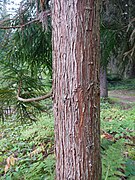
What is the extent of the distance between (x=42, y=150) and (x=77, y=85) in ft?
7.95

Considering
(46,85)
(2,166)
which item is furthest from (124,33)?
(2,166)

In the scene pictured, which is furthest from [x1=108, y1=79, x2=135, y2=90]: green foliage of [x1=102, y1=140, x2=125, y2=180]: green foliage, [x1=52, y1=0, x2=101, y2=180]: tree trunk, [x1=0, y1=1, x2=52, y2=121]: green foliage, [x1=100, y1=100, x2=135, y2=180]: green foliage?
[x1=52, y1=0, x2=101, y2=180]: tree trunk

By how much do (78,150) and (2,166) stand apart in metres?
2.25

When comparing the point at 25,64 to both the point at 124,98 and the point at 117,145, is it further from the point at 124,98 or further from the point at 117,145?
the point at 124,98

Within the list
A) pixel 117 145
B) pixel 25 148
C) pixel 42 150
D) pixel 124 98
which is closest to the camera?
pixel 117 145

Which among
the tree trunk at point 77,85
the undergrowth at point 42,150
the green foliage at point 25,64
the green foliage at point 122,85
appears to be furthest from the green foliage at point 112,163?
the green foliage at point 122,85

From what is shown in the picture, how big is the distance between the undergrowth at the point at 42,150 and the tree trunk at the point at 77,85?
0.51m

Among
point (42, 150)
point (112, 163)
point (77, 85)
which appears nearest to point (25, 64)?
point (77, 85)

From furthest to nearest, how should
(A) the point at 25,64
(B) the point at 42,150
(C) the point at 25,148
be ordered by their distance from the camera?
1. (C) the point at 25,148
2. (B) the point at 42,150
3. (A) the point at 25,64

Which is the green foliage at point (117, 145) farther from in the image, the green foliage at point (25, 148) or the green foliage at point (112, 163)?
the green foliage at point (25, 148)

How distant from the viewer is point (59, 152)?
47.5 inches

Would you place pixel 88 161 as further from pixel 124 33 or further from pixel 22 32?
pixel 124 33

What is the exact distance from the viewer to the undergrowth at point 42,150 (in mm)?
1902

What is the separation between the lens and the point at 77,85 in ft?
3.63
